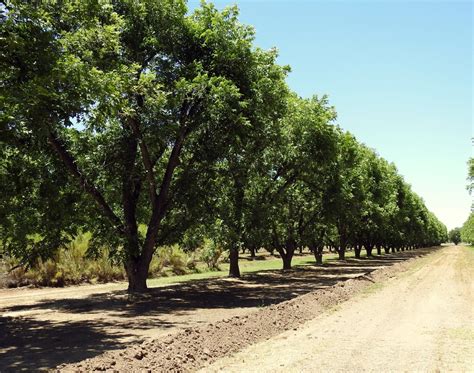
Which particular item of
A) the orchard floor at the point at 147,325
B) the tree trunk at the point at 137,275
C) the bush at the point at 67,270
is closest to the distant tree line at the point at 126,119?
the tree trunk at the point at 137,275

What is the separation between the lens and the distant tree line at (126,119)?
10.8 m

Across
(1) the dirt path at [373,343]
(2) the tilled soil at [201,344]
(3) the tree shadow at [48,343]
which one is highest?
(2) the tilled soil at [201,344]

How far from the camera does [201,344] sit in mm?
9094

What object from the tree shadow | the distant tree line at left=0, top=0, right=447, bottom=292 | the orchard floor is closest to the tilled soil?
the orchard floor

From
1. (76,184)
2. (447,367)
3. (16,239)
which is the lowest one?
(447,367)

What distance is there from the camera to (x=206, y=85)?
53.8 feet

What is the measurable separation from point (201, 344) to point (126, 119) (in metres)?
9.26

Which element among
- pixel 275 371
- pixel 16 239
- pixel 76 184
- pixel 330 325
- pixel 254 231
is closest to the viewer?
pixel 275 371

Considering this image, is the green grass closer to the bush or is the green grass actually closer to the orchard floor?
the bush

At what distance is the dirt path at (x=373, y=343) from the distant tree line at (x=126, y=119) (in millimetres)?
6894

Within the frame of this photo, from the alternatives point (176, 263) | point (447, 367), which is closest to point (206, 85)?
point (447, 367)

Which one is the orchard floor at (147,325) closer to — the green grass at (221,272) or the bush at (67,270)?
the bush at (67,270)

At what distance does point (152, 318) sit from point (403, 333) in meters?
7.02

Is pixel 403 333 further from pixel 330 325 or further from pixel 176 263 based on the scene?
pixel 176 263
